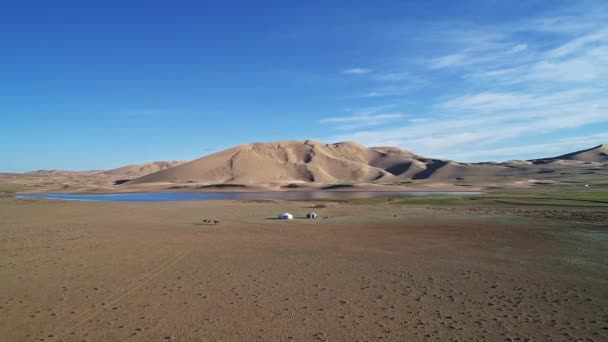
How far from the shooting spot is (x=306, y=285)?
515 inches

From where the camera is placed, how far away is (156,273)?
48.3 ft

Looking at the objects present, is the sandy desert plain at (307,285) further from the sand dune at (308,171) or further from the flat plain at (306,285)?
the sand dune at (308,171)

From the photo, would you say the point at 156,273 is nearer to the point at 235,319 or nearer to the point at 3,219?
the point at 235,319

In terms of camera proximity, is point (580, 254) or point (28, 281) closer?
point (28, 281)

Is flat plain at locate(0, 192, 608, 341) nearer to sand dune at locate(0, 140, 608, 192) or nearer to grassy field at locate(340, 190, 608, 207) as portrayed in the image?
grassy field at locate(340, 190, 608, 207)

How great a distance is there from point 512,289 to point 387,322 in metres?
5.41

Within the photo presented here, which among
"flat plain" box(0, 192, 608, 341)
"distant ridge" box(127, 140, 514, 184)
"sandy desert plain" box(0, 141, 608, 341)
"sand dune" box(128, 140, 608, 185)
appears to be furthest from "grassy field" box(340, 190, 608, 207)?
"sand dune" box(128, 140, 608, 185)

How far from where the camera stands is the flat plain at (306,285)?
9.47 metres

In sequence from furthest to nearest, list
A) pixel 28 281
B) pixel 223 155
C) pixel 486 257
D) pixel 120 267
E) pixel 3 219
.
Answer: pixel 223 155
pixel 3 219
pixel 486 257
pixel 120 267
pixel 28 281

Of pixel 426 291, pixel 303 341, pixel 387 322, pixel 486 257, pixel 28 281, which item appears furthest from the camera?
pixel 486 257

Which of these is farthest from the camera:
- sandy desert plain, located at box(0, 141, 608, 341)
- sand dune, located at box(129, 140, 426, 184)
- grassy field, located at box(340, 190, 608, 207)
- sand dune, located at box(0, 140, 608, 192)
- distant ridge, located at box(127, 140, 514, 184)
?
distant ridge, located at box(127, 140, 514, 184)

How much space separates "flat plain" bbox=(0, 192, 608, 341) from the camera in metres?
9.47

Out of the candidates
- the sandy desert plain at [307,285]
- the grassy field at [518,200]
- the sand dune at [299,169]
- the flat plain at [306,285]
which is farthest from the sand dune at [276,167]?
the sandy desert plain at [307,285]

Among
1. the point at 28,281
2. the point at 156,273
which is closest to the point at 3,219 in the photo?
the point at 28,281
